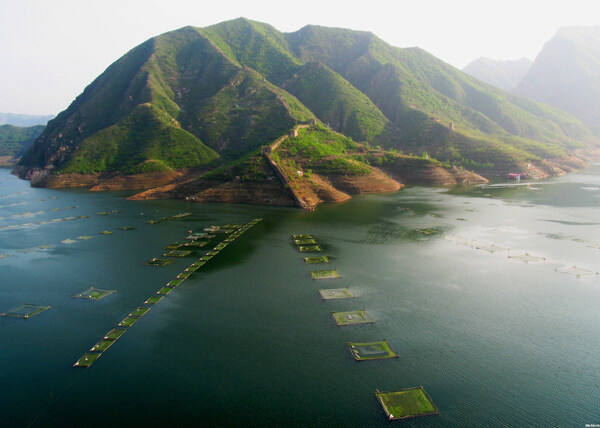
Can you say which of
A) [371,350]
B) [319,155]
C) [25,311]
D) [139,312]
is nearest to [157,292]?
[139,312]

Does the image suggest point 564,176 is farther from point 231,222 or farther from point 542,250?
point 231,222

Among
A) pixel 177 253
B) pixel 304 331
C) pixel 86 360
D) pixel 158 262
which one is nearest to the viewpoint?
pixel 86 360

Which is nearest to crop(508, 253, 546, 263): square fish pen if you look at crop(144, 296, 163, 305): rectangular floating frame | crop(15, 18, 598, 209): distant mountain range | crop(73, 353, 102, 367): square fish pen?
crop(144, 296, 163, 305): rectangular floating frame

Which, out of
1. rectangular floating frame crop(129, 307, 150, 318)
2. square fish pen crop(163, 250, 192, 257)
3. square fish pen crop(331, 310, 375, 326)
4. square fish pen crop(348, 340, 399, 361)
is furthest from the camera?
square fish pen crop(163, 250, 192, 257)

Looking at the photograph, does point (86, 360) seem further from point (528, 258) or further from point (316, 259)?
point (528, 258)

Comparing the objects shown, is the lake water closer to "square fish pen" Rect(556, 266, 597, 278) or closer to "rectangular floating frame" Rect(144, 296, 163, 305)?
"square fish pen" Rect(556, 266, 597, 278)

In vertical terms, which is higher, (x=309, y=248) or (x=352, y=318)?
(x=309, y=248)
